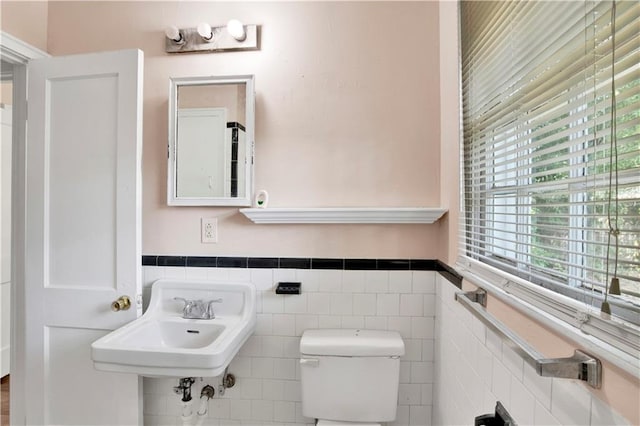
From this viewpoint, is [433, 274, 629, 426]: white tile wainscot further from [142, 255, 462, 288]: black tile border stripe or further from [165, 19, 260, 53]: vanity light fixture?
[165, 19, 260, 53]: vanity light fixture

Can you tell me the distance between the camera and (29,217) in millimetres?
1516

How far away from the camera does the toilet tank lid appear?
1289mm

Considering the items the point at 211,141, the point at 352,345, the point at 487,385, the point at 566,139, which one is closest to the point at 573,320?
the point at 566,139

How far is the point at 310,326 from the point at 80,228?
1.22 m

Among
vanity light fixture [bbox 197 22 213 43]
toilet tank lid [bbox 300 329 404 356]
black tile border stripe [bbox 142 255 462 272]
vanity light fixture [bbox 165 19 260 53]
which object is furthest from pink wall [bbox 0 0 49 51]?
toilet tank lid [bbox 300 329 404 356]

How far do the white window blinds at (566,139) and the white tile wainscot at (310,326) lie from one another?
590 mm

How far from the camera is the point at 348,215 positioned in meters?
1.41

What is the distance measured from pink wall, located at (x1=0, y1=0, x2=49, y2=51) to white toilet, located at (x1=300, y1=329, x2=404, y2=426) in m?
2.05

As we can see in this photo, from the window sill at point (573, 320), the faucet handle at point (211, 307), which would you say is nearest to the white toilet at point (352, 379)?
the faucet handle at point (211, 307)

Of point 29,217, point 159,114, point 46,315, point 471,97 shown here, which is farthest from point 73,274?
point 471,97

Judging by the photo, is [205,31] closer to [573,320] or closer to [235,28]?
[235,28]

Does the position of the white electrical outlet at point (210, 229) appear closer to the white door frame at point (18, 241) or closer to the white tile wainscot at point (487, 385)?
the white door frame at point (18, 241)

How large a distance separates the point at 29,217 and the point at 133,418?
43.7 inches

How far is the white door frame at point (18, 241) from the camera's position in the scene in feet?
5.17
